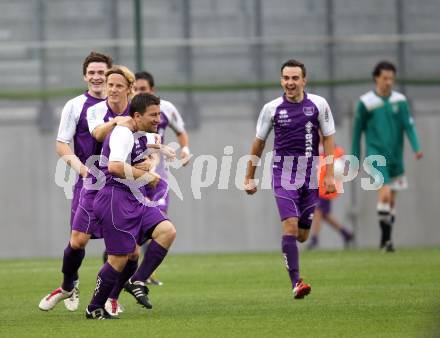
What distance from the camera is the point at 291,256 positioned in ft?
40.7

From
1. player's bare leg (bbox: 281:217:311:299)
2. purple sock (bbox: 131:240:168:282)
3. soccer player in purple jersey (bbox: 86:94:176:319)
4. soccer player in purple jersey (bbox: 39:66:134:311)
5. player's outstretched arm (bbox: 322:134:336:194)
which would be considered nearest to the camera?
soccer player in purple jersey (bbox: 86:94:176:319)

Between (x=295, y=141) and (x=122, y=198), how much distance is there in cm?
272

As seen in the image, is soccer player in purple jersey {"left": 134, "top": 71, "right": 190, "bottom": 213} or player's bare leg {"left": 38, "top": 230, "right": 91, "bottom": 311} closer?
player's bare leg {"left": 38, "top": 230, "right": 91, "bottom": 311}

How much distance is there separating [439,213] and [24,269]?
22.2ft

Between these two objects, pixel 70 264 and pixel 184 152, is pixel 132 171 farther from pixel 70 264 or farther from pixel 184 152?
pixel 184 152

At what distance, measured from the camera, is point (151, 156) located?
10703 mm

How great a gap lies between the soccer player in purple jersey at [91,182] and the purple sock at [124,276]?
47cm

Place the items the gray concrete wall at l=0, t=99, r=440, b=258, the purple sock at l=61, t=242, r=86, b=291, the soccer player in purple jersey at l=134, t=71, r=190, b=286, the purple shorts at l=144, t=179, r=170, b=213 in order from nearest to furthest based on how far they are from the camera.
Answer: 1. the purple sock at l=61, t=242, r=86, b=291
2. the purple shorts at l=144, t=179, r=170, b=213
3. the soccer player in purple jersey at l=134, t=71, r=190, b=286
4. the gray concrete wall at l=0, t=99, r=440, b=258

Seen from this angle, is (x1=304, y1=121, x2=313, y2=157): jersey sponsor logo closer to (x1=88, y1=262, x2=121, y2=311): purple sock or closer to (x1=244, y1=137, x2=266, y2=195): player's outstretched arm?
(x1=244, y1=137, x2=266, y2=195): player's outstretched arm

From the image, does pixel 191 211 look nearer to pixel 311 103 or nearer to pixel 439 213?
pixel 439 213

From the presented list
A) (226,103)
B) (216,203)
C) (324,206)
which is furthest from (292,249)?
(226,103)

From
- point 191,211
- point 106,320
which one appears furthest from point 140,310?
point 191,211

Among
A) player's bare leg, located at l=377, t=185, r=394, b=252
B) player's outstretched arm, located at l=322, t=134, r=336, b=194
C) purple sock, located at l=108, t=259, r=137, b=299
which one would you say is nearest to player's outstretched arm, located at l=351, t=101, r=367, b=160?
player's bare leg, located at l=377, t=185, r=394, b=252

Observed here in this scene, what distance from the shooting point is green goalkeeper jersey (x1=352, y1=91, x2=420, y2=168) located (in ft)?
59.6
